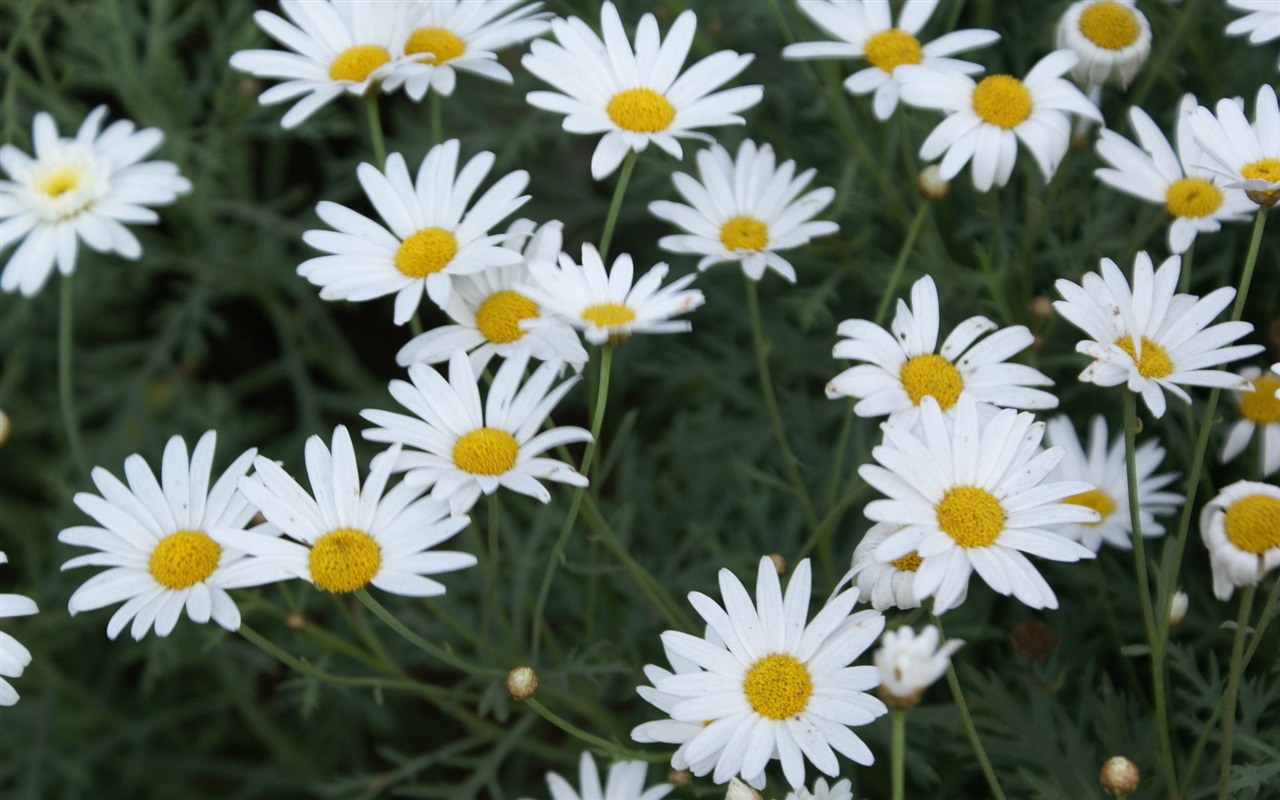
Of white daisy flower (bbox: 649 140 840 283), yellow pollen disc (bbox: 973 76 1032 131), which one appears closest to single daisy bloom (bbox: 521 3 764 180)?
white daisy flower (bbox: 649 140 840 283)

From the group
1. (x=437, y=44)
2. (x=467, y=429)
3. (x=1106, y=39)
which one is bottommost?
(x=467, y=429)

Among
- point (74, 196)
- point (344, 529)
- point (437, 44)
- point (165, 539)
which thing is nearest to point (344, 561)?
point (344, 529)

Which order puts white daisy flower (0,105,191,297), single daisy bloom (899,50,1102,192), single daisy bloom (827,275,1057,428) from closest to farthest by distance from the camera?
single daisy bloom (827,275,1057,428) → single daisy bloom (899,50,1102,192) → white daisy flower (0,105,191,297)

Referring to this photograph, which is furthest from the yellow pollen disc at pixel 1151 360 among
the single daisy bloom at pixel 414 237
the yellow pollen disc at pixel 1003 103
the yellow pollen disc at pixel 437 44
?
the yellow pollen disc at pixel 437 44

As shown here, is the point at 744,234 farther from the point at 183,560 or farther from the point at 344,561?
the point at 183,560

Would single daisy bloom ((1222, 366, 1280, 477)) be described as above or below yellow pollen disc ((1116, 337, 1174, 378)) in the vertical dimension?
below

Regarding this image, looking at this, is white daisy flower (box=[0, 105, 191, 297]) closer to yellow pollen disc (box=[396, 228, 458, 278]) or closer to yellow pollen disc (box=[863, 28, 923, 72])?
yellow pollen disc (box=[396, 228, 458, 278])
